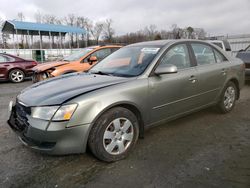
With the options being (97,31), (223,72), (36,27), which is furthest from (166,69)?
(97,31)

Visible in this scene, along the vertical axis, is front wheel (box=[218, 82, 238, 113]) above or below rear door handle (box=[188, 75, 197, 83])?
below

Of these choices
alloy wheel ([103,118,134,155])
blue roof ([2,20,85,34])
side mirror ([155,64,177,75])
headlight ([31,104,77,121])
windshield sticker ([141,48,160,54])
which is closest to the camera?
headlight ([31,104,77,121])

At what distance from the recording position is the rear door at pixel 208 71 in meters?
3.83

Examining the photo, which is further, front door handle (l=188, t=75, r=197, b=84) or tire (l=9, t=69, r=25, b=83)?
tire (l=9, t=69, r=25, b=83)

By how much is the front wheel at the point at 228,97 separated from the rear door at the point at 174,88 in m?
0.98

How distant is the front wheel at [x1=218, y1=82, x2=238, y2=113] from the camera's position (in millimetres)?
4414

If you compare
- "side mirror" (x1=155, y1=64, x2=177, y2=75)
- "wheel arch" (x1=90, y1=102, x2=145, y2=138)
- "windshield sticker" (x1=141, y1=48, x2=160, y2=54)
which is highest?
"windshield sticker" (x1=141, y1=48, x2=160, y2=54)

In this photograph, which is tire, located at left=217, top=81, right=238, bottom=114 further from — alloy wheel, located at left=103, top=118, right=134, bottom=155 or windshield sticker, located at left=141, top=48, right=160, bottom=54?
alloy wheel, located at left=103, top=118, right=134, bottom=155

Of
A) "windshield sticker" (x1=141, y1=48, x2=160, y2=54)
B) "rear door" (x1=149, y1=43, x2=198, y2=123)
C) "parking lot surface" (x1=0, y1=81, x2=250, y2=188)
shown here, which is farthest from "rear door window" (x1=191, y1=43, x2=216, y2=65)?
"parking lot surface" (x1=0, y1=81, x2=250, y2=188)

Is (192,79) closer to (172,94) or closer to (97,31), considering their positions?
(172,94)

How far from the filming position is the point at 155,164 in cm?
271

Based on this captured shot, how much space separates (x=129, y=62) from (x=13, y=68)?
7731mm

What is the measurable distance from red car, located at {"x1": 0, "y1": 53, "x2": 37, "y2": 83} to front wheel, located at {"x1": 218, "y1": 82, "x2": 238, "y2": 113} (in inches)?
321

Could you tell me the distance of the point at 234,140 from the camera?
335cm
